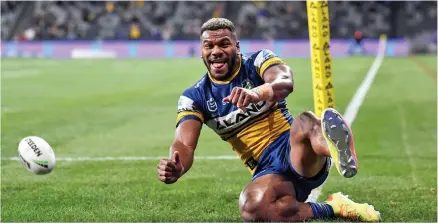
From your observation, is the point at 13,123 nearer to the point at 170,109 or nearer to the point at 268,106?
the point at 170,109

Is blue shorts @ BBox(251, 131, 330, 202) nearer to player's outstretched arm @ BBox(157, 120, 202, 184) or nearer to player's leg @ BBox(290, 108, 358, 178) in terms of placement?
player's leg @ BBox(290, 108, 358, 178)

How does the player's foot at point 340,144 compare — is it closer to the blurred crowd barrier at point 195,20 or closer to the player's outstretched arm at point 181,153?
the player's outstretched arm at point 181,153

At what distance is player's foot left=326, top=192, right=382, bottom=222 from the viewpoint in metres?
7.73

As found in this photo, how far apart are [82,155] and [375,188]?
5.05 metres

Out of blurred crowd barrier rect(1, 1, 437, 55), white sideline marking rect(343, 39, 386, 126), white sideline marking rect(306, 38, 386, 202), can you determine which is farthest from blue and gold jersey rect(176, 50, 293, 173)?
blurred crowd barrier rect(1, 1, 437, 55)

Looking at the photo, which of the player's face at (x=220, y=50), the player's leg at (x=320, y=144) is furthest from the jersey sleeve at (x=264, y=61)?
the player's leg at (x=320, y=144)

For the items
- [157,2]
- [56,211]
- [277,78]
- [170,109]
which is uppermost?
[277,78]

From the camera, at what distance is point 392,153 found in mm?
13117

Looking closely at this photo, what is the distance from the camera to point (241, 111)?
7.92 m

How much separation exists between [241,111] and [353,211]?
1.38 m

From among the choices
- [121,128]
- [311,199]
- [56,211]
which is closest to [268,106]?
[311,199]

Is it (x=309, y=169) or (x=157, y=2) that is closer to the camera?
(x=309, y=169)

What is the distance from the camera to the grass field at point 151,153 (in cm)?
862

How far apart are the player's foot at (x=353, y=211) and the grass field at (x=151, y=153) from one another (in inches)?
11.1
